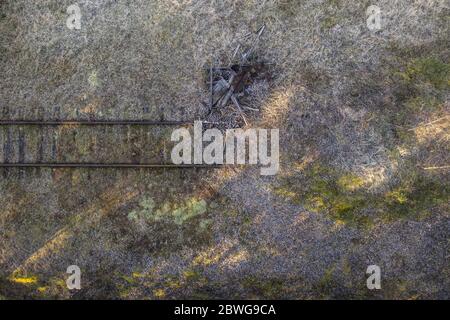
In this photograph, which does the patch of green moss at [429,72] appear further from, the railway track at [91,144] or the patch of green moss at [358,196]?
the railway track at [91,144]

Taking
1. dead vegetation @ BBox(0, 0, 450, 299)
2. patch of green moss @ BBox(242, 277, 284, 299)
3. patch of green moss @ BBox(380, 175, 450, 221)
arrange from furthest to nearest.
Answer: patch of green moss @ BBox(242, 277, 284, 299)
dead vegetation @ BBox(0, 0, 450, 299)
patch of green moss @ BBox(380, 175, 450, 221)

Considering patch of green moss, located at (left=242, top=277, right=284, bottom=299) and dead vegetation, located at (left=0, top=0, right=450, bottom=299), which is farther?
patch of green moss, located at (left=242, top=277, right=284, bottom=299)

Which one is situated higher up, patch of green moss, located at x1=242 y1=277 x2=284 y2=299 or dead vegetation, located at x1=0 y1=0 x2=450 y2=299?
dead vegetation, located at x1=0 y1=0 x2=450 y2=299

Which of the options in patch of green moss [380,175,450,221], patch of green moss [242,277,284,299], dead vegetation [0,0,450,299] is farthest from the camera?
patch of green moss [242,277,284,299]

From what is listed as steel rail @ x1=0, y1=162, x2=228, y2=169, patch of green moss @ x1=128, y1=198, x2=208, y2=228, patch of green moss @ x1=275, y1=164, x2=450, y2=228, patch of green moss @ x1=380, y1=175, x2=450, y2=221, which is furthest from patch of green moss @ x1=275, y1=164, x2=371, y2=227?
patch of green moss @ x1=128, y1=198, x2=208, y2=228

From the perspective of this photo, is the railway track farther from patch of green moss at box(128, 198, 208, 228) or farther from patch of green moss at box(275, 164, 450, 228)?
patch of green moss at box(275, 164, 450, 228)

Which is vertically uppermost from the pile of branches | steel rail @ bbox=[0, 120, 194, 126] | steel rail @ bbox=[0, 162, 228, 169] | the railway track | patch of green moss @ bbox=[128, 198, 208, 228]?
the pile of branches

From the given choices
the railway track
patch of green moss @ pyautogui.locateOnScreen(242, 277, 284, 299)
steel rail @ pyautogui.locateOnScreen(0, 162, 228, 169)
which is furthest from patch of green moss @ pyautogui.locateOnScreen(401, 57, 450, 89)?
patch of green moss @ pyautogui.locateOnScreen(242, 277, 284, 299)

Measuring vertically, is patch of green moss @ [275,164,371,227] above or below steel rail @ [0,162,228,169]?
below

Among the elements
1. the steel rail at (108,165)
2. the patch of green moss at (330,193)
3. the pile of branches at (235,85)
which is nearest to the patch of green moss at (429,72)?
the patch of green moss at (330,193)

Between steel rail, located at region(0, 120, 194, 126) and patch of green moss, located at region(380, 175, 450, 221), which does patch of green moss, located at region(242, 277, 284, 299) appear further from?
steel rail, located at region(0, 120, 194, 126)
